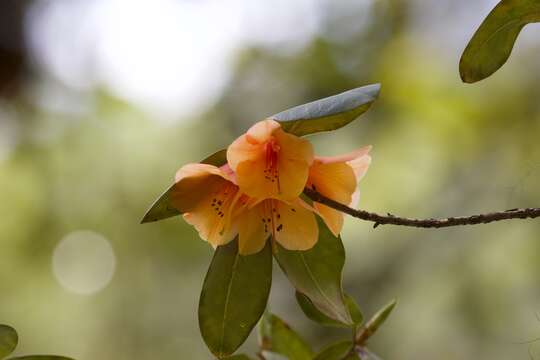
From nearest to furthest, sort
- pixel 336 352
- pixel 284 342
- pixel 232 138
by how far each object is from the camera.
→ pixel 336 352 < pixel 284 342 < pixel 232 138

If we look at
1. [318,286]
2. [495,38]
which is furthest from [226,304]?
[495,38]

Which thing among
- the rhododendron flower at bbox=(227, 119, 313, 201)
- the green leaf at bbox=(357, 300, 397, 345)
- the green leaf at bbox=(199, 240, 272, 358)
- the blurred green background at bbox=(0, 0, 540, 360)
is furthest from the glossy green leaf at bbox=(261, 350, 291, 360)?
the blurred green background at bbox=(0, 0, 540, 360)

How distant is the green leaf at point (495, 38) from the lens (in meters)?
0.84

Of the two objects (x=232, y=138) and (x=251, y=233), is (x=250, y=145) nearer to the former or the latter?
(x=251, y=233)

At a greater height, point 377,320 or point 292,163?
point 292,163

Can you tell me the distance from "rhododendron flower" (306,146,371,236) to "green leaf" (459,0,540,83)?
Result: 0.16m

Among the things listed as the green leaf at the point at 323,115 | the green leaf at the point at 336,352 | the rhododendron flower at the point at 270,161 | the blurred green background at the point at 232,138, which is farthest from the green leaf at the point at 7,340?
the blurred green background at the point at 232,138

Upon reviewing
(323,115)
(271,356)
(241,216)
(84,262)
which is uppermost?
(323,115)

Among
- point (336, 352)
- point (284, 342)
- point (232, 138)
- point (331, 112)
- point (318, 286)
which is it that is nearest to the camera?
point (331, 112)

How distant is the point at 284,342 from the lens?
1.10 metres

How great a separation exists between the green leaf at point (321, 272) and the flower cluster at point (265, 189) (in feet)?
0.08

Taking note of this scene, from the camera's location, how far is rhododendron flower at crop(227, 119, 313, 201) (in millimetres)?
775

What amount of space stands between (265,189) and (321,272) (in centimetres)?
13

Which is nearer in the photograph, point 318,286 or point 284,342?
point 318,286
